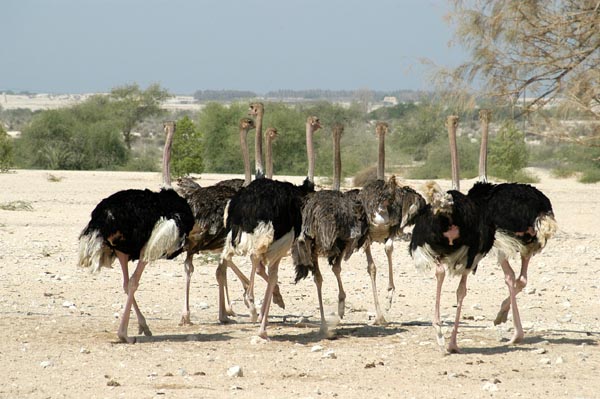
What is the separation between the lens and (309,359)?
7188 millimetres

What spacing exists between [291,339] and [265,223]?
3.52 feet

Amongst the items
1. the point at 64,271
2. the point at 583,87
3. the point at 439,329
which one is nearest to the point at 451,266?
the point at 439,329

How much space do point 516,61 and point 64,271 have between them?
7.61 meters

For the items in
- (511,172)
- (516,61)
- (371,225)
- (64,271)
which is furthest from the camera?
(511,172)

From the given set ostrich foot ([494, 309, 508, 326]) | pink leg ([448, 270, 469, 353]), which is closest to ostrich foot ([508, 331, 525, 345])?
ostrich foot ([494, 309, 508, 326])

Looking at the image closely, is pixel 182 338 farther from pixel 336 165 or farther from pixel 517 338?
pixel 517 338

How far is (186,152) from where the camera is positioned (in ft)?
102

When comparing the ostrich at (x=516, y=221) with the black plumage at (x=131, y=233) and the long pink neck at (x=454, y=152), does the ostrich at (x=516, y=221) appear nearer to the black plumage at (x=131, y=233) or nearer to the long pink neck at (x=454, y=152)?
the long pink neck at (x=454, y=152)

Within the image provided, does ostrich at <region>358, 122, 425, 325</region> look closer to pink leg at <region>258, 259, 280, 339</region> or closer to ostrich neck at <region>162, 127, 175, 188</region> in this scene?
pink leg at <region>258, 259, 280, 339</region>

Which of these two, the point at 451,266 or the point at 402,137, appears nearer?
the point at 451,266

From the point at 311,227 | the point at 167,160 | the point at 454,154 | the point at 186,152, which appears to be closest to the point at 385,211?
the point at 454,154

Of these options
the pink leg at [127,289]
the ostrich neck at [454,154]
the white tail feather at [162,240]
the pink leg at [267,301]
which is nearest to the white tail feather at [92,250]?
the pink leg at [127,289]

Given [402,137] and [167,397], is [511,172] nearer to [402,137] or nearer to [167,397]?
[402,137]

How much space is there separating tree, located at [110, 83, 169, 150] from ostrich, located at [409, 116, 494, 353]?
40.5 m
